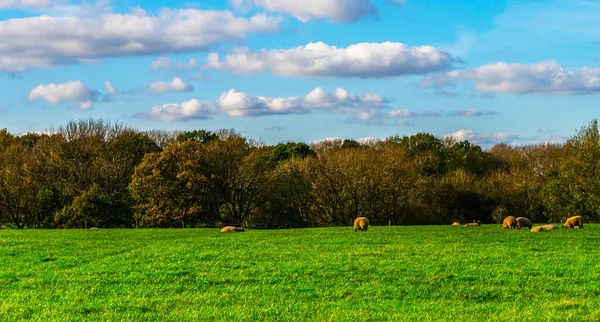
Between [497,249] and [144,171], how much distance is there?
42026 millimetres

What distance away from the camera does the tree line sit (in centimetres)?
5972

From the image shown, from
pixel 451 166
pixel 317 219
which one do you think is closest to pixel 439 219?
pixel 317 219

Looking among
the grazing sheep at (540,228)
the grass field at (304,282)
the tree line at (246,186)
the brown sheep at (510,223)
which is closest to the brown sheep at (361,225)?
the brown sheep at (510,223)

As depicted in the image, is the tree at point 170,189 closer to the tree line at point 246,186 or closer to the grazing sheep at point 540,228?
the tree line at point 246,186

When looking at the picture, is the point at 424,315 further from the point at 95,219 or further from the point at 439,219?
the point at 439,219

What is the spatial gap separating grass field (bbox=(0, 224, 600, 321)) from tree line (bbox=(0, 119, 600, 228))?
31669 millimetres

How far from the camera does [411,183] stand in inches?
2906

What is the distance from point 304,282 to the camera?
1759 cm

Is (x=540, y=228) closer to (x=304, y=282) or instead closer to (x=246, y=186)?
(x=304, y=282)

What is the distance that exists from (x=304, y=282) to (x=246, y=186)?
170 feet

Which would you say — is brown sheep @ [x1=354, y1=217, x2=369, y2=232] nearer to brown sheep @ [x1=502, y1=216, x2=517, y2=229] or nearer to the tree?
brown sheep @ [x1=502, y1=216, x2=517, y2=229]

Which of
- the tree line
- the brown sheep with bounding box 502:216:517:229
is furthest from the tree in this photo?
the brown sheep with bounding box 502:216:517:229

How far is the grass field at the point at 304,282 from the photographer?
544 inches

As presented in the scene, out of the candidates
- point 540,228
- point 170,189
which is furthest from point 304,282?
point 170,189
